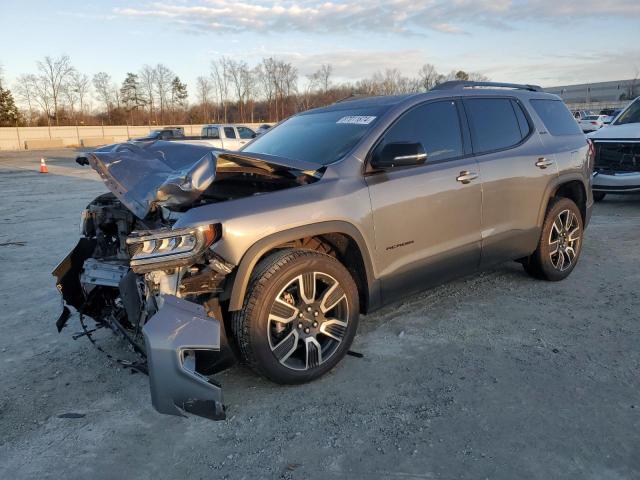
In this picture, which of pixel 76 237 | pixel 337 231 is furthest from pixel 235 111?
pixel 337 231

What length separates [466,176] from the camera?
427cm

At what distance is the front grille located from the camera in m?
9.05

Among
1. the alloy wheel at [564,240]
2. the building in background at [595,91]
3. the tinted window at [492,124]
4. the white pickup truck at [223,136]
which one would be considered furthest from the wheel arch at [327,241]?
the building in background at [595,91]

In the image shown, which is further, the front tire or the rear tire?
the rear tire

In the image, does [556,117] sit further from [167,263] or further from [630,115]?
[630,115]

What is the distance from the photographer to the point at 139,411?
319 centimetres

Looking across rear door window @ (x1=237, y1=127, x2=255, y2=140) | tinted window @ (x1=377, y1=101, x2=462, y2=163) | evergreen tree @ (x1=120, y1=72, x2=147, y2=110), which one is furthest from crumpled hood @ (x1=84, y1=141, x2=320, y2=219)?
evergreen tree @ (x1=120, y1=72, x2=147, y2=110)

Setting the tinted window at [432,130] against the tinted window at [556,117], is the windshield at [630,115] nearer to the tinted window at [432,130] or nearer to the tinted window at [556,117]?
the tinted window at [556,117]

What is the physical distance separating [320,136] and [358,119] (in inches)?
13.4

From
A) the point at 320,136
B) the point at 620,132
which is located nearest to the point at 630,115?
the point at 620,132

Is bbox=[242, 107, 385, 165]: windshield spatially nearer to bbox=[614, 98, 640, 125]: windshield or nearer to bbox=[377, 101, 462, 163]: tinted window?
bbox=[377, 101, 462, 163]: tinted window

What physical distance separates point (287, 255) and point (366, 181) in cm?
84

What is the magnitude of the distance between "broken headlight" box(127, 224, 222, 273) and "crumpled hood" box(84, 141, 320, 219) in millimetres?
281

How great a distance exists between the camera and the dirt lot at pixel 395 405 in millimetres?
2656
